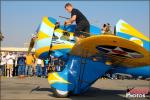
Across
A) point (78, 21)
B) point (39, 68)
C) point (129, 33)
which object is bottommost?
point (39, 68)

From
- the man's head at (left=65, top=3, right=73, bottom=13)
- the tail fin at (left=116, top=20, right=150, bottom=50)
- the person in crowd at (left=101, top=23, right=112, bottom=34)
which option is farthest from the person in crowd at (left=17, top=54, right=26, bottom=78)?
the tail fin at (left=116, top=20, right=150, bottom=50)

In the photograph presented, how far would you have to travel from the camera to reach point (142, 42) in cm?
1043

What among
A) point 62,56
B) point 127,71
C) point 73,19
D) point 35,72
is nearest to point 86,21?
point 73,19

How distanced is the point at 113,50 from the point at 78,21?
236cm

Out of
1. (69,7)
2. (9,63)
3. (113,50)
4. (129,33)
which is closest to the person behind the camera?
(113,50)

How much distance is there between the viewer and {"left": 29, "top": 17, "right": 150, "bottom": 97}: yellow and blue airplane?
1050 centimetres

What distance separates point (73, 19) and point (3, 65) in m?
11.2

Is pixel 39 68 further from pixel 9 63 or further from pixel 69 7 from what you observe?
pixel 69 7

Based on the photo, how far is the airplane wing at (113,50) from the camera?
833 cm

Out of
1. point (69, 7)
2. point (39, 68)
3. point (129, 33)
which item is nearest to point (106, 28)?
point (129, 33)

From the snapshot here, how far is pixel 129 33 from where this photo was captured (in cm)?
1056

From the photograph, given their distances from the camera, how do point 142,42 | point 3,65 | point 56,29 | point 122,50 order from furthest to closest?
point 3,65 < point 56,29 < point 142,42 < point 122,50

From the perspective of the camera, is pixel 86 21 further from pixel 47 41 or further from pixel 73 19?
pixel 47 41

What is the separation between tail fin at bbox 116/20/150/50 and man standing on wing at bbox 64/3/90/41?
42.4 inches
